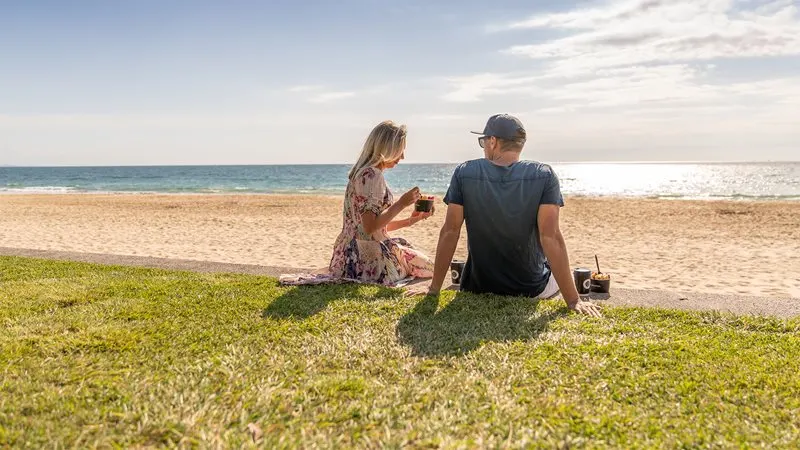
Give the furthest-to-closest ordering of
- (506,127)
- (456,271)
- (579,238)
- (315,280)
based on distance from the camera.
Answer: (579,238)
(456,271)
(315,280)
(506,127)

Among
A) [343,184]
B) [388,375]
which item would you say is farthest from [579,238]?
[343,184]

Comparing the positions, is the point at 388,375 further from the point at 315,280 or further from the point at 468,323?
the point at 315,280

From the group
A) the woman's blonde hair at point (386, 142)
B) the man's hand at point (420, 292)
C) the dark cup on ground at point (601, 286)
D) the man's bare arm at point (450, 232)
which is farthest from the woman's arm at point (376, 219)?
the dark cup on ground at point (601, 286)

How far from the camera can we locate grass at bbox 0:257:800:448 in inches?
103

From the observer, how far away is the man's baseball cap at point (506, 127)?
4504mm

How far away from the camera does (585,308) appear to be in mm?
4527

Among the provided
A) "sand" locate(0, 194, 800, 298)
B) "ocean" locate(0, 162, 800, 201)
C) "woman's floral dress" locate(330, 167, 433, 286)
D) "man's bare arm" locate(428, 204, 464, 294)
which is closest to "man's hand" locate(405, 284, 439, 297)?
"man's bare arm" locate(428, 204, 464, 294)

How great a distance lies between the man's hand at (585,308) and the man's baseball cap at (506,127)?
1.28m

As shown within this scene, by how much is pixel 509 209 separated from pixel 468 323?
0.90 meters

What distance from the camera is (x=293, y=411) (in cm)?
281

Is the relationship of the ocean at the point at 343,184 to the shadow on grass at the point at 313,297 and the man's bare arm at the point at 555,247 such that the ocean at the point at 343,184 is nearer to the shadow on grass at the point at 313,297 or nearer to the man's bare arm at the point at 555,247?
the shadow on grass at the point at 313,297

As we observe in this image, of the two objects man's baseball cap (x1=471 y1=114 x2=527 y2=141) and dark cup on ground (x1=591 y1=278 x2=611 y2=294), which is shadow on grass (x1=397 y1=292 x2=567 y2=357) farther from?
man's baseball cap (x1=471 y1=114 x2=527 y2=141)

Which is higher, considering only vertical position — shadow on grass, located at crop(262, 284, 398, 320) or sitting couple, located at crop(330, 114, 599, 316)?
sitting couple, located at crop(330, 114, 599, 316)

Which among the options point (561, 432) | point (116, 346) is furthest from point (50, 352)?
point (561, 432)
